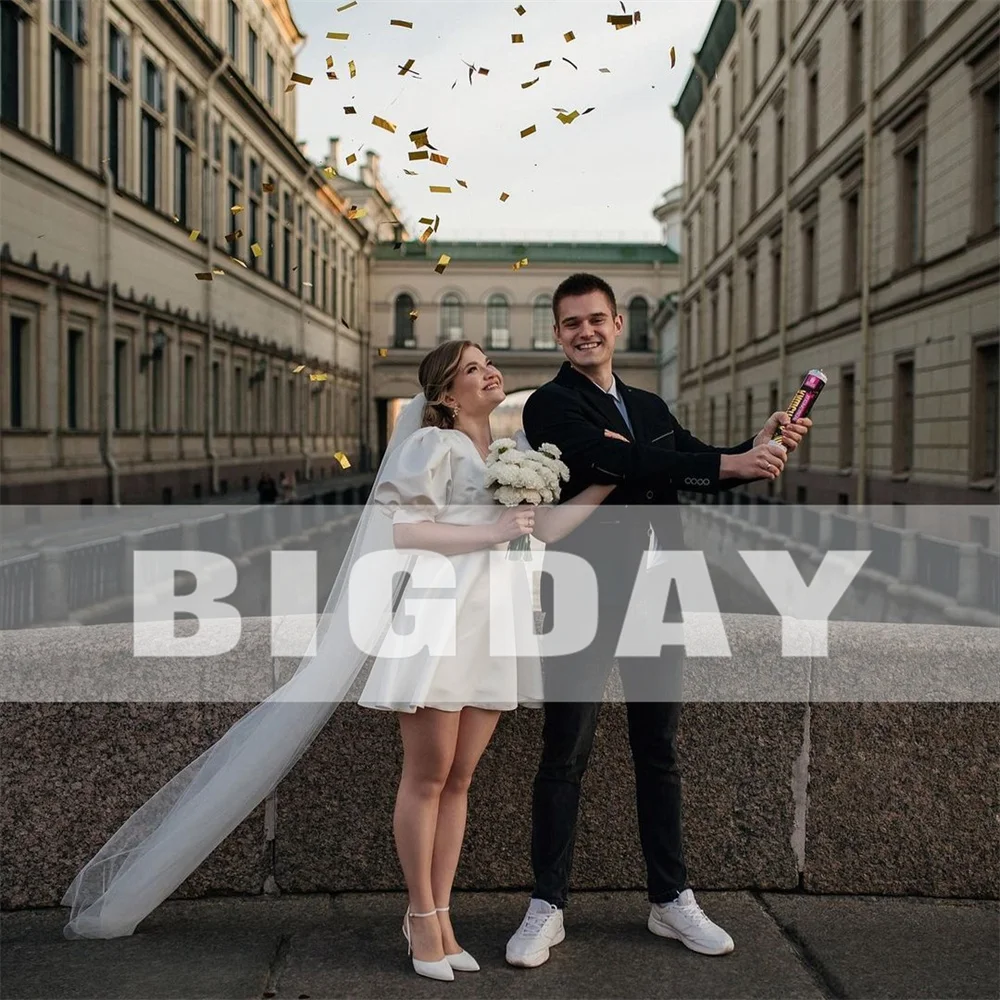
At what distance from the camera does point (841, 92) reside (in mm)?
26547

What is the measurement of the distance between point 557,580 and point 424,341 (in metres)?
71.3

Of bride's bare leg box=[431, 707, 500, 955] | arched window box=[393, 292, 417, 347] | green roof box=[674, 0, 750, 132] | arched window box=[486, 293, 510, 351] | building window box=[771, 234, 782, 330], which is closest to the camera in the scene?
bride's bare leg box=[431, 707, 500, 955]

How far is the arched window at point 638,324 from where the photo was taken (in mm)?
73188

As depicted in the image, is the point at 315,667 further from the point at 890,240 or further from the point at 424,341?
the point at 424,341

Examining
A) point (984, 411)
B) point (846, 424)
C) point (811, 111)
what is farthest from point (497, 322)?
point (984, 411)

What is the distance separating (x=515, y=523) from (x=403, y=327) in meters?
72.3

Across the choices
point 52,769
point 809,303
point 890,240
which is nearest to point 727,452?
point 52,769

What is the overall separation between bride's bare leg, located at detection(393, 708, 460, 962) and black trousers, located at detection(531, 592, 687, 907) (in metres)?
0.33

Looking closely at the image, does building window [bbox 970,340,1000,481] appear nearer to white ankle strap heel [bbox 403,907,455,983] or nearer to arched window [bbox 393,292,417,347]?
white ankle strap heel [bbox 403,907,455,983]

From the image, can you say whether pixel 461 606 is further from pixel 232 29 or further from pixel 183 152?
pixel 232 29

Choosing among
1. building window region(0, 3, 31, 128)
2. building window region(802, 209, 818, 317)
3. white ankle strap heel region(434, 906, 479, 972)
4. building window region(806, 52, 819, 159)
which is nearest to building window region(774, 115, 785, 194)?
building window region(806, 52, 819, 159)

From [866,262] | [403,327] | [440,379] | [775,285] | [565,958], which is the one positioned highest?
[403,327]

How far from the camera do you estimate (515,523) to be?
337 cm

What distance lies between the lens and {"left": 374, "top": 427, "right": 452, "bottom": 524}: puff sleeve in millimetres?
3406
